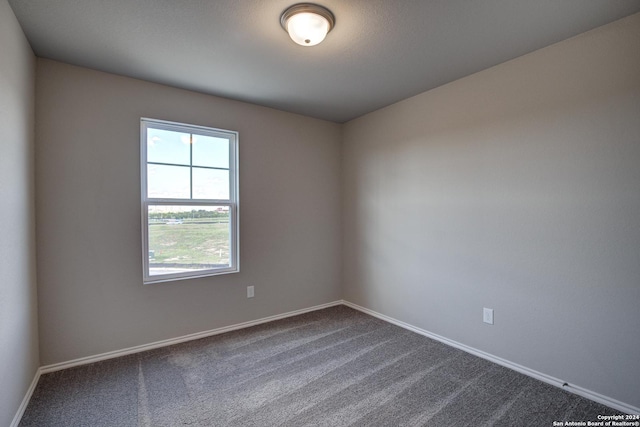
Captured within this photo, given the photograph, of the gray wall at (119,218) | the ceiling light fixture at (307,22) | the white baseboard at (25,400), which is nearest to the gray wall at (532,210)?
the gray wall at (119,218)

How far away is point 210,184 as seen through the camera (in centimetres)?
320

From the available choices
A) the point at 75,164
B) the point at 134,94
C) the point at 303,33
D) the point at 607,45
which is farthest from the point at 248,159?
the point at 607,45

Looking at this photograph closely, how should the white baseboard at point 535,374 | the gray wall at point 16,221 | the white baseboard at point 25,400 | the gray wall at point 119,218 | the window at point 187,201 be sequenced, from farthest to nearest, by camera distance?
the window at point 187,201, the gray wall at point 119,218, the white baseboard at point 535,374, the white baseboard at point 25,400, the gray wall at point 16,221

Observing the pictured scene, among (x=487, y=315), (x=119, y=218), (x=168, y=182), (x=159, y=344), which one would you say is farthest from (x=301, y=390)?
(x=168, y=182)

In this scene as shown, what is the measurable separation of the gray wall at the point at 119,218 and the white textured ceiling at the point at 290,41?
26 cm

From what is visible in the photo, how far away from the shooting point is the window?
2.84 metres

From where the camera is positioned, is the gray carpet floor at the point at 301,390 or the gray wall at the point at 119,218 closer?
the gray carpet floor at the point at 301,390

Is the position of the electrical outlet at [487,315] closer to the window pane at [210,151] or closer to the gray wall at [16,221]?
the window pane at [210,151]

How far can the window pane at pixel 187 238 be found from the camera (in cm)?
287

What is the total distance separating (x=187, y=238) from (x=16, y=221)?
1.29 metres

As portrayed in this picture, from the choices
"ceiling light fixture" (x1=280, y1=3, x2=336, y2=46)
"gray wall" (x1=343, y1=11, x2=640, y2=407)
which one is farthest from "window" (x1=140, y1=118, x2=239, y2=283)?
"gray wall" (x1=343, y1=11, x2=640, y2=407)

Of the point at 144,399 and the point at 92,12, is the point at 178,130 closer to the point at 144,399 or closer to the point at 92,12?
the point at 92,12

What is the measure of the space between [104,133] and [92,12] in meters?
1.04

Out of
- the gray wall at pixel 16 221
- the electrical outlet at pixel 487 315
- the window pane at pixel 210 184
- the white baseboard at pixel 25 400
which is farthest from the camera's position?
the window pane at pixel 210 184
